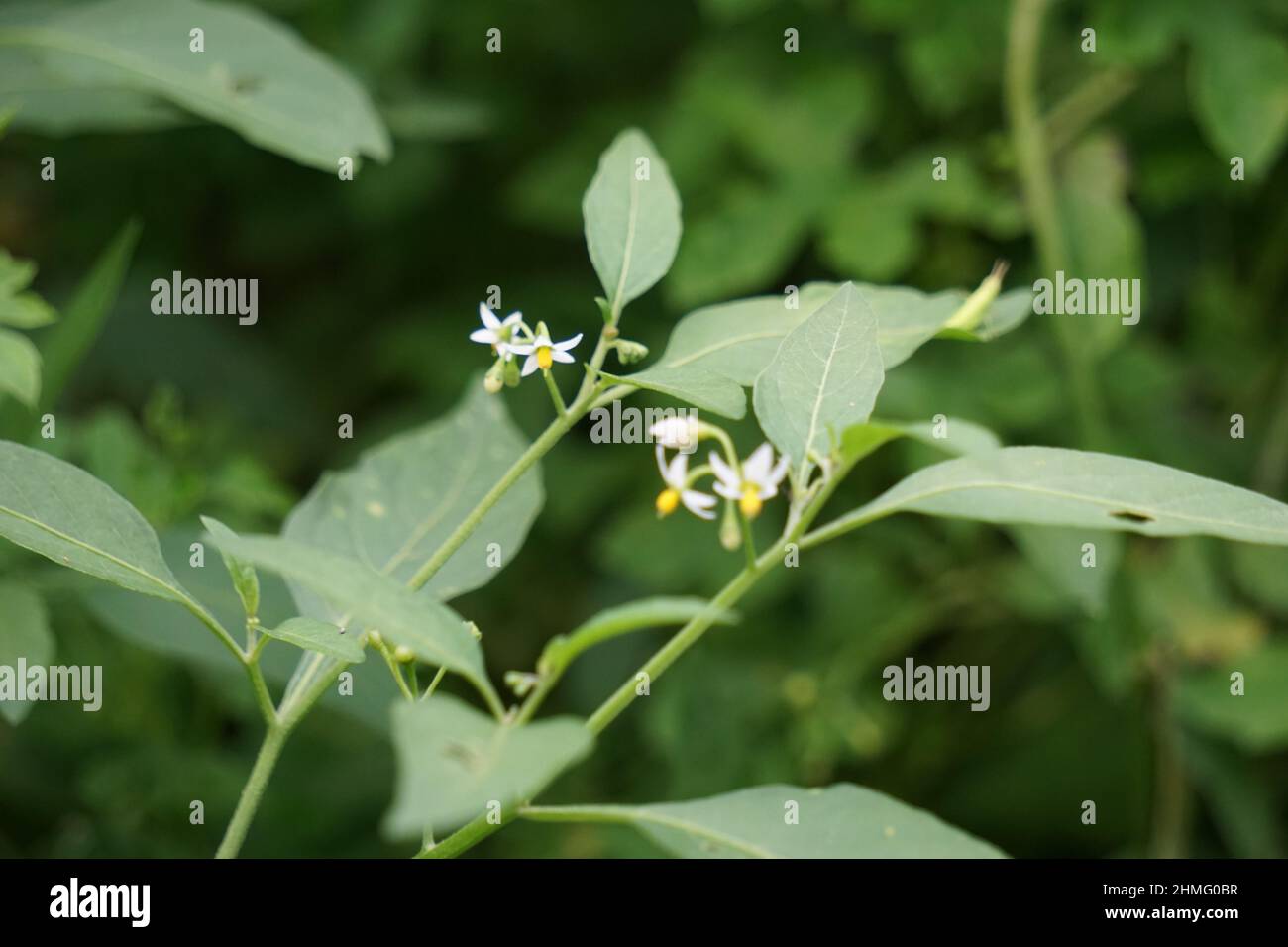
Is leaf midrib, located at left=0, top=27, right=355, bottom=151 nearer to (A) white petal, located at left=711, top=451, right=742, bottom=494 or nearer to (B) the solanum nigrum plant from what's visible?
(B) the solanum nigrum plant

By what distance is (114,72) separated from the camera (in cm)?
120

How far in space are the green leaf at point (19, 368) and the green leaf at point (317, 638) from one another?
13.1 inches

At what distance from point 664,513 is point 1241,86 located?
1.06m

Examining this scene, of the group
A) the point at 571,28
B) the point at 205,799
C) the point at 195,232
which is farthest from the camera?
the point at 195,232

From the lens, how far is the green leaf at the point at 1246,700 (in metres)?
1.43

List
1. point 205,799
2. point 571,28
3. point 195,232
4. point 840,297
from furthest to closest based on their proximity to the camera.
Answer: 1. point 195,232
2. point 571,28
3. point 205,799
4. point 840,297

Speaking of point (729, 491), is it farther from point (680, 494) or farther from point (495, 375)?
point (495, 375)

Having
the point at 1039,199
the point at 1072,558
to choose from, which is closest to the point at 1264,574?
the point at 1072,558

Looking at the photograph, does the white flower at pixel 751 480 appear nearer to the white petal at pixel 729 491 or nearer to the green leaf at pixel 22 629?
the white petal at pixel 729 491

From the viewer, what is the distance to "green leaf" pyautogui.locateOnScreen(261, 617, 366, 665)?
0.61 metres

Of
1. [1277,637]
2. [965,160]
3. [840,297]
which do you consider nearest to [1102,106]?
[965,160]

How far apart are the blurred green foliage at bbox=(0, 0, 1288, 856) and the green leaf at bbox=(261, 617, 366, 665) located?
26.1 inches

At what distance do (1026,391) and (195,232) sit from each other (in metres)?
1.45
